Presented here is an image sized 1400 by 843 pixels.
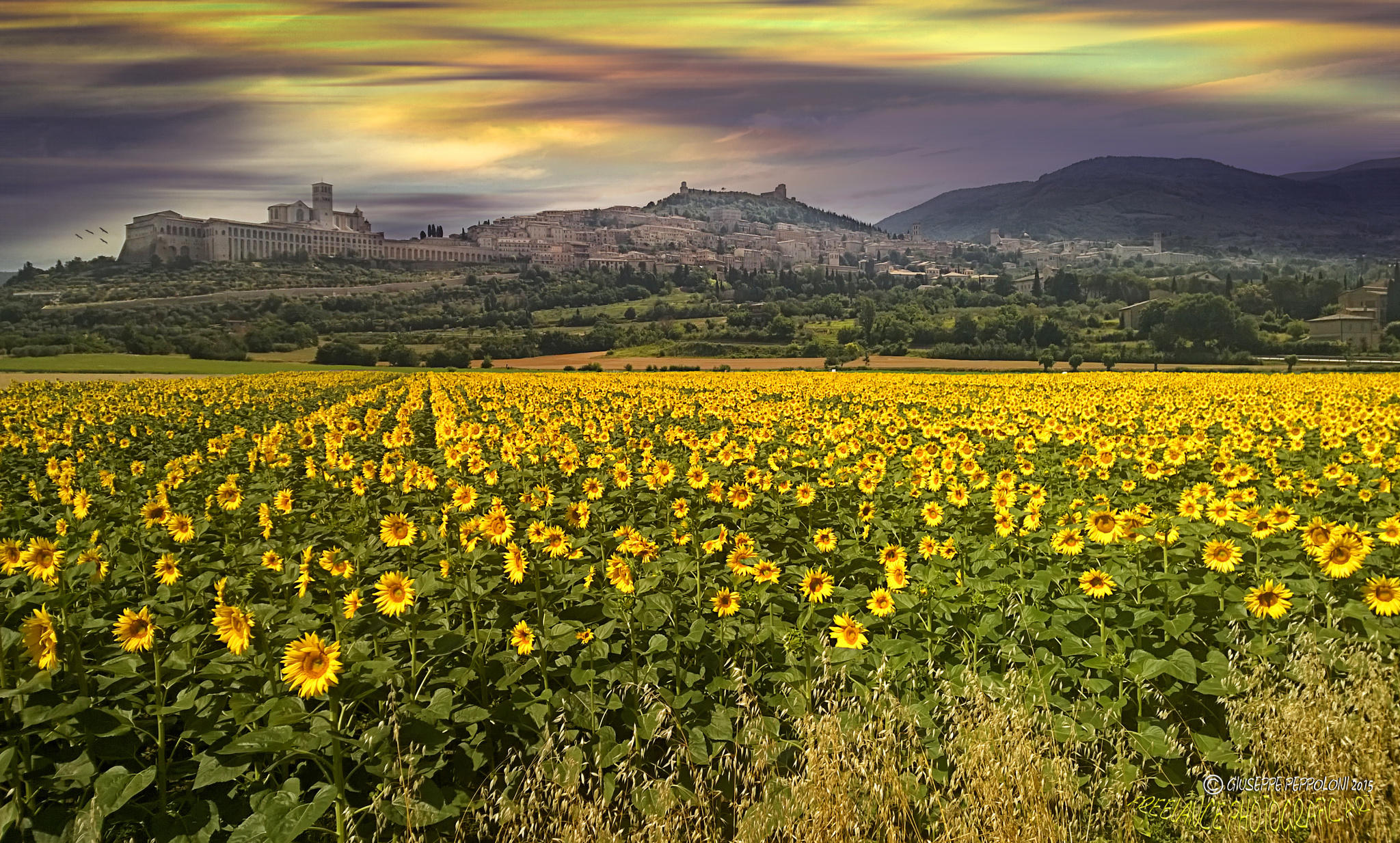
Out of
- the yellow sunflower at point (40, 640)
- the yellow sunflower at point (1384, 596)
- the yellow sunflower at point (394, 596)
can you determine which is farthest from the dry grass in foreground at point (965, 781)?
the yellow sunflower at point (40, 640)

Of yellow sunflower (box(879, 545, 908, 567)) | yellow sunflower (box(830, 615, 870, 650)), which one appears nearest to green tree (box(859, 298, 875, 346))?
yellow sunflower (box(879, 545, 908, 567))

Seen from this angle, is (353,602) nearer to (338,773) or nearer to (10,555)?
(338,773)

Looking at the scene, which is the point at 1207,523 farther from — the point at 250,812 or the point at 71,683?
the point at 71,683

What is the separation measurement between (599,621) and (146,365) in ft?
285

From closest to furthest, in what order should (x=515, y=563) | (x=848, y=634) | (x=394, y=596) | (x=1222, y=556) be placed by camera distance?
(x=394, y=596), (x=848, y=634), (x=515, y=563), (x=1222, y=556)

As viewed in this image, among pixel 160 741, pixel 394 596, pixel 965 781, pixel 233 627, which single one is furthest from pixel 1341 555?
pixel 160 741

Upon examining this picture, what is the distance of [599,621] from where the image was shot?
631 cm

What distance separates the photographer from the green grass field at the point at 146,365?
69.0 meters

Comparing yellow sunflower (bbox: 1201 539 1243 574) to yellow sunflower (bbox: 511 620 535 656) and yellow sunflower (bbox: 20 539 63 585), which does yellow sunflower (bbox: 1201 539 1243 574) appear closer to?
yellow sunflower (bbox: 511 620 535 656)

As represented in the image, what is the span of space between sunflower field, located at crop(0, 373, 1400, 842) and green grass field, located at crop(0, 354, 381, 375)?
2565 inches

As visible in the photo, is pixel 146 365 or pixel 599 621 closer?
pixel 599 621

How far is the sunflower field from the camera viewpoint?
13.7 feet

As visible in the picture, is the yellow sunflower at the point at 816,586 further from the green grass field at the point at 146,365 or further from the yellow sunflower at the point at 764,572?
the green grass field at the point at 146,365

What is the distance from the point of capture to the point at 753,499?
376 inches
